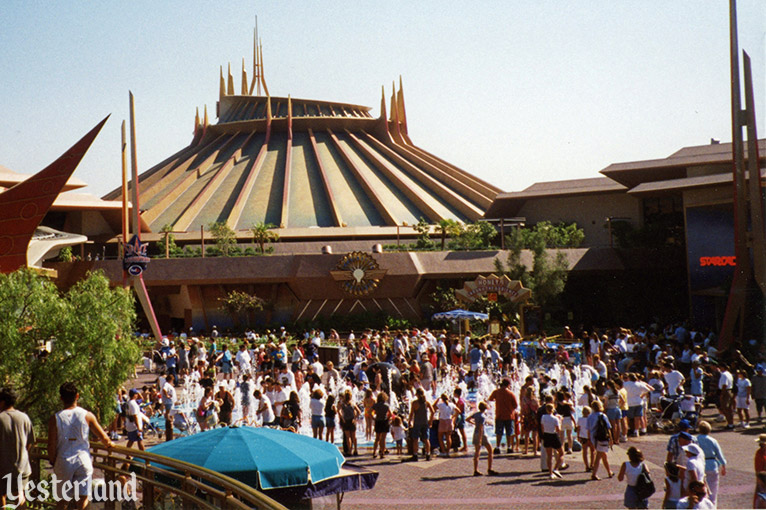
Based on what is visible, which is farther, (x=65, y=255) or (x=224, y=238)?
(x=224, y=238)

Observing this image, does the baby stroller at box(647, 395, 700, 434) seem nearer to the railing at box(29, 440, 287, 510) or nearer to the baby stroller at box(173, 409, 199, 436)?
the baby stroller at box(173, 409, 199, 436)

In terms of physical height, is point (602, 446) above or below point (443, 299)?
below

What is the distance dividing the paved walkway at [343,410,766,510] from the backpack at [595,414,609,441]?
62 centimetres

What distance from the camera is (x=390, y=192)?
4772 cm

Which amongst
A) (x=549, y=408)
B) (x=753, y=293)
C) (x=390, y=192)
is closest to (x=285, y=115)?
(x=390, y=192)

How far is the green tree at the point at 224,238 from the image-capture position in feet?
120

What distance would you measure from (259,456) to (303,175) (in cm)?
4175

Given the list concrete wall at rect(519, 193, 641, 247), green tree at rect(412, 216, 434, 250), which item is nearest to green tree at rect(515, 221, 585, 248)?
concrete wall at rect(519, 193, 641, 247)

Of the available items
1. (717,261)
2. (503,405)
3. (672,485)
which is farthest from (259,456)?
(717,261)

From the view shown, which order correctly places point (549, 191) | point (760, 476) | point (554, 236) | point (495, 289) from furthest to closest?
1. point (549, 191)
2. point (554, 236)
3. point (495, 289)
4. point (760, 476)

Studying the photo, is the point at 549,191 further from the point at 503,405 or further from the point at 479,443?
the point at 479,443

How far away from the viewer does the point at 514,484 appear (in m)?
11.6

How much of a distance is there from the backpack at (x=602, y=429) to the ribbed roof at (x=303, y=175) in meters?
30.4

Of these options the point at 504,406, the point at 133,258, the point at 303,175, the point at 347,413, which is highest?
the point at 303,175
